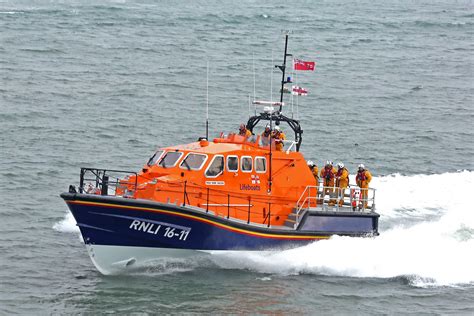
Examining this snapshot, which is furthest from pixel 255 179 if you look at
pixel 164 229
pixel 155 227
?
pixel 155 227

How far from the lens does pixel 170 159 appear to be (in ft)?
63.4

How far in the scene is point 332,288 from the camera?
18906 millimetres

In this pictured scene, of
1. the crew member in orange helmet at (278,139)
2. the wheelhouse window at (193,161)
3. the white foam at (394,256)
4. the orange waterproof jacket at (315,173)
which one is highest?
the crew member in orange helmet at (278,139)

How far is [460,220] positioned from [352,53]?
1170 inches

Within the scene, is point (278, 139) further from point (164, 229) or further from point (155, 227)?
point (155, 227)

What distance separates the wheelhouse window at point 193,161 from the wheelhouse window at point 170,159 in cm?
20

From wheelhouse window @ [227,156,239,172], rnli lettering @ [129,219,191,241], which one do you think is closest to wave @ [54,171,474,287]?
rnli lettering @ [129,219,191,241]

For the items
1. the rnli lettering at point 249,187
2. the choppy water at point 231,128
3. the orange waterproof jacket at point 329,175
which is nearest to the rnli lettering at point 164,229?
the choppy water at point 231,128

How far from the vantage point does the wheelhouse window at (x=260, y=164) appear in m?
19.8

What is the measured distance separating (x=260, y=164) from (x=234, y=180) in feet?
2.78

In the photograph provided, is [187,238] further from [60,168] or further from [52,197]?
[60,168]

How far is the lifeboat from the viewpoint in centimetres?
1802

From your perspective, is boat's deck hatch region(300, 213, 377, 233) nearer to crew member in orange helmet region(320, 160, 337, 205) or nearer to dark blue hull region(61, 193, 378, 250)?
crew member in orange helmet region(320, 160, 337, 205)

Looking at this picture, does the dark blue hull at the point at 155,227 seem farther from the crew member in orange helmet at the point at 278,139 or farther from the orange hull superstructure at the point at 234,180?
the crew member in orange helmet at the point at 278,139
